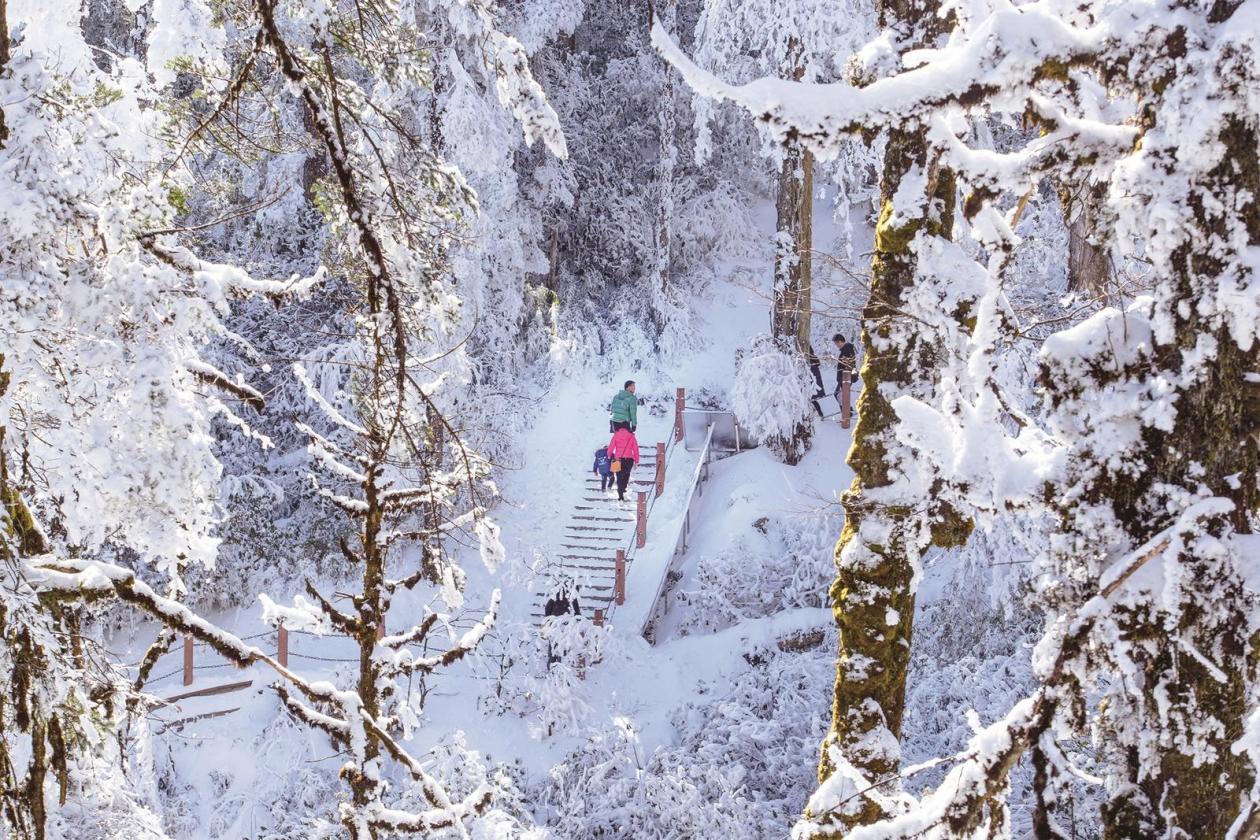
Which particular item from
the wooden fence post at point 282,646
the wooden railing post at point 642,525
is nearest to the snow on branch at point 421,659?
the wooden fence post at point 282,646

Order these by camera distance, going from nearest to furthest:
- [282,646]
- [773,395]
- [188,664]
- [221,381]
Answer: [221,381], [188,664], [282,646], [773,395]

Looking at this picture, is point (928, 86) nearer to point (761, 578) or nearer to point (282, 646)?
point (761, 578)

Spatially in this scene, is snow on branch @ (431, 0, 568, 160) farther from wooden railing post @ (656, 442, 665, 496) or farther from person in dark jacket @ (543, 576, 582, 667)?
wooden railing post @ (656, 442, 665, 496)

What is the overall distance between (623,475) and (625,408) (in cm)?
132

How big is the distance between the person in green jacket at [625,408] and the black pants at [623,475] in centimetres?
63

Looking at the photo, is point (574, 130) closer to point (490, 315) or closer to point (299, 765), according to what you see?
point (490, 315)

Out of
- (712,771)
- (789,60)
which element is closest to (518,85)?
(712,771)

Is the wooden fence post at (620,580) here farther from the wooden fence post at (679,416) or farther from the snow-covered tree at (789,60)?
the wooden fence post at (679,416)

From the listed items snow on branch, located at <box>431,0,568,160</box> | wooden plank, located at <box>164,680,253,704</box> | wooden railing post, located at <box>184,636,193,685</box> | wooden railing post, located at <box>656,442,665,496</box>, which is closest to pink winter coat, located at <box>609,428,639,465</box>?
wooden railing post, located at <box>656,442,665,496</box>

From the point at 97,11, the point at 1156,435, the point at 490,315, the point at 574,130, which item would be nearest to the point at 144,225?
the point at 1156,435

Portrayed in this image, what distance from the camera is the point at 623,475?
15.7 m

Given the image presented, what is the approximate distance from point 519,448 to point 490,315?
2337 mm

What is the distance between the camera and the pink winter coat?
15.3m

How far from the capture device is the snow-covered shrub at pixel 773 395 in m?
15.3
